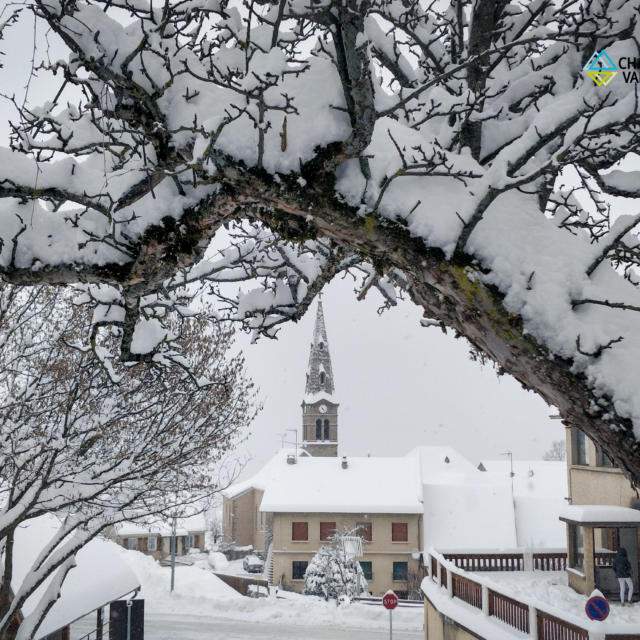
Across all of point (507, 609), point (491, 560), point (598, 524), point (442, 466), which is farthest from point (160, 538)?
point (507, 609)

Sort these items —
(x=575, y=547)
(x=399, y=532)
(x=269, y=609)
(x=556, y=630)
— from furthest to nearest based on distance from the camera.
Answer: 1. (x=399, y=532)
2. (x=269, y=609)
3. (x=575, y=547)
4. (x=556, y=630)

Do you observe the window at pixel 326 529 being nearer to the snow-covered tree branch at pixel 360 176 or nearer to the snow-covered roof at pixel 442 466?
the snow-covered roof at pixel 442 466

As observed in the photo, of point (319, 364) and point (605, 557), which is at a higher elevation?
point (319, 364)

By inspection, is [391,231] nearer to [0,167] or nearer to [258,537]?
[0,167]

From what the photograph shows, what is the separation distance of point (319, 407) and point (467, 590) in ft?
174

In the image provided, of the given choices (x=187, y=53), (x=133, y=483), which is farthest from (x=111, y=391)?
(x=187, y=53)

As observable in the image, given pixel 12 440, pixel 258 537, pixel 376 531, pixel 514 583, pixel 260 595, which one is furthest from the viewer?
pixel 258 537

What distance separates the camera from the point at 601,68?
3.79 meters

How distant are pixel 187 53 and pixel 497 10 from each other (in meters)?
2.39

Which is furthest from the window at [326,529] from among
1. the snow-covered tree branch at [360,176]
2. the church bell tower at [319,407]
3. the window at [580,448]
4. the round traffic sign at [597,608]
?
the snow-covered tree branch at [360,176]

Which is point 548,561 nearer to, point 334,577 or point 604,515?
point 604,515

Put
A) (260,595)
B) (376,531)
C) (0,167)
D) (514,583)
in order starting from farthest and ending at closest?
(376,531)
(260,595)
(514,583)
(0,167)

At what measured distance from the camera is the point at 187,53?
145 inches

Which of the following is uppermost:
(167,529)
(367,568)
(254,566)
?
(167,529)
